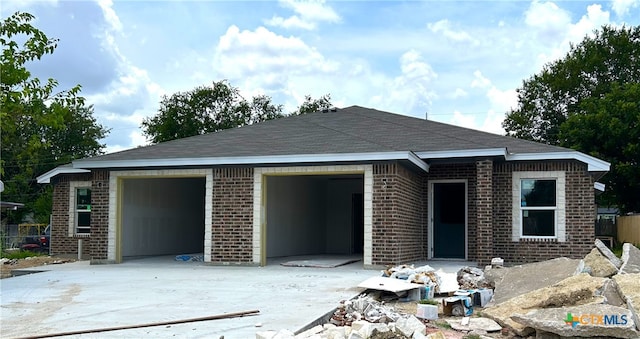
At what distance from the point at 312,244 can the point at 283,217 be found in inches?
116

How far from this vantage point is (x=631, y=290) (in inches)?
337

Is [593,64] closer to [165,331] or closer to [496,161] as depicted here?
[496,161]

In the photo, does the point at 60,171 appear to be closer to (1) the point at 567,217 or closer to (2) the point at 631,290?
(1) the point at 567,217

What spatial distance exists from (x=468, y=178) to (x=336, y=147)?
3802mm

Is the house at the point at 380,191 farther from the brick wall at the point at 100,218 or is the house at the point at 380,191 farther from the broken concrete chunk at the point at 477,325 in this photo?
the broken concrete chunk at the point at 477,325

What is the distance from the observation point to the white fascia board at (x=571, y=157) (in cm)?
1601

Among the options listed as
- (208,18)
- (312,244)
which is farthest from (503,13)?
(312,244)

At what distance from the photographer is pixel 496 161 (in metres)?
16.8

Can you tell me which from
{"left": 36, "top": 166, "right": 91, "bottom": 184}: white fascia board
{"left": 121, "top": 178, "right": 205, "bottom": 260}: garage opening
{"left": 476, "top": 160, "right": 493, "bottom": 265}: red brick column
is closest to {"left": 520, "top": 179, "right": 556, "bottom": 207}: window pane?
{"left": 476, "top": 160, "right": 493, "bottom": 265}: red brick column

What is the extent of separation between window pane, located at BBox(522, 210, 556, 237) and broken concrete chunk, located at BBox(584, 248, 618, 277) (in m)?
6.13

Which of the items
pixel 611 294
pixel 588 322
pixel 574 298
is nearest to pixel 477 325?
pixel 574 298

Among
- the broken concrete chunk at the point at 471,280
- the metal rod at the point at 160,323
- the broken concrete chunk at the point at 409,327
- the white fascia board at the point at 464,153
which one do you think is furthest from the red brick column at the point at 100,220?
the broken concrete chunk at the point at 409,327

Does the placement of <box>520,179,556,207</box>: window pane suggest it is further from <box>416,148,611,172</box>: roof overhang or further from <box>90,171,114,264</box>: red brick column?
<box>90,171,114,264</box>: red brick column

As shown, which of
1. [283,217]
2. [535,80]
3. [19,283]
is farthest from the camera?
[535,80]
